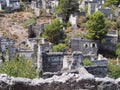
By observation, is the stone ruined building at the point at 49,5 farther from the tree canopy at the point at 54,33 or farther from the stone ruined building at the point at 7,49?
the stone ruined building at the point at 7,49

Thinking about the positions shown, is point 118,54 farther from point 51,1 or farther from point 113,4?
point 51,1

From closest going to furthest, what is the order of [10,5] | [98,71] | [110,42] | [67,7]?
1. [98,71]
2. [110,42]
3. [67,7]
4. [10,5]

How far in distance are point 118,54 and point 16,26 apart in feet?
45.9

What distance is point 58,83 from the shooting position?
382 inches

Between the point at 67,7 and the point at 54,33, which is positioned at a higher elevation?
the point at 67,7

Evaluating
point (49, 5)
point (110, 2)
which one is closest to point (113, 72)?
point (110, 2)

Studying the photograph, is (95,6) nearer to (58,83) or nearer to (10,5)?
(10,5)

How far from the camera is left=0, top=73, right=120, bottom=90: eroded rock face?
31.6ft

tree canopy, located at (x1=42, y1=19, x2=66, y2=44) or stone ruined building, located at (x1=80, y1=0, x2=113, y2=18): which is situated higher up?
stone ruined building, located at (x1=80, y1=0, x2=113, y2=18)

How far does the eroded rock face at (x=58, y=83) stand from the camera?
9633 mm

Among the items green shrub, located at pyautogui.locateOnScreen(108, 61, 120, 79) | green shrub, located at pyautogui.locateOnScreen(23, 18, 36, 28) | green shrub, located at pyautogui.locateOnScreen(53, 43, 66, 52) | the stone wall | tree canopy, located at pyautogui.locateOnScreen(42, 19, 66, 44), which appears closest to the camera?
the stone wall

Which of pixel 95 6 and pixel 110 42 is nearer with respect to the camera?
pixel 110 42

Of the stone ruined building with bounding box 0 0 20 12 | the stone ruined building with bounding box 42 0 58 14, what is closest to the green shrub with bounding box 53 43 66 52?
the stone ruined building with bounding box 42 0 58 14

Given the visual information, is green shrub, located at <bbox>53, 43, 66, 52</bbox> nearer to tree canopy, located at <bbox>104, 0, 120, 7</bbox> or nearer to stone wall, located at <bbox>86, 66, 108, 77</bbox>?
stone wall, located at <bbox>86, 66, 108, 77</bbox>
